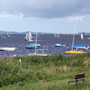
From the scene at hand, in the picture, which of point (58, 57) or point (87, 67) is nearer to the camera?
point (87, 67)

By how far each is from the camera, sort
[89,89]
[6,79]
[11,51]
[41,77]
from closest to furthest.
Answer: [89,89] < [6,79] < [41,77] < [11,51]

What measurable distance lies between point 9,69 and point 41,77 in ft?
7.37

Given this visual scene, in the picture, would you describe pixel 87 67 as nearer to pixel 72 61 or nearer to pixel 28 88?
pixel 72 61

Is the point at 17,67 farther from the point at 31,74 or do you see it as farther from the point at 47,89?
the point at 47,89

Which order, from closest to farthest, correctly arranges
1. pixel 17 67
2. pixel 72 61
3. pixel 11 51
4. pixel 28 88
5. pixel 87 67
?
pixel 28 88, pixel 17 67, pixel 87 67, pixel 72 61, pixel 11 51

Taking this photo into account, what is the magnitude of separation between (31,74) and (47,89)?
16.0 feet

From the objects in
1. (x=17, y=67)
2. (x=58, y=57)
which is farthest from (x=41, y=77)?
(x=58, y=57)

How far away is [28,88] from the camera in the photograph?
12219 mm

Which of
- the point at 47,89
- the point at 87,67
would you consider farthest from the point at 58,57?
the point at 47,89

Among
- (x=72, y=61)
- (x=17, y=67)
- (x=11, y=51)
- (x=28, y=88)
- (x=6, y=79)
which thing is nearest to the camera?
(x=28, y=88)

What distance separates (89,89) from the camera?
10602mm

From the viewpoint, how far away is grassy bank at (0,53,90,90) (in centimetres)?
1199

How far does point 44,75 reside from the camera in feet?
52.5

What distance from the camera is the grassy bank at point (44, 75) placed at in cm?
1199
